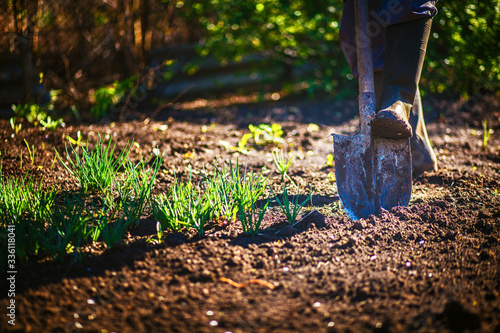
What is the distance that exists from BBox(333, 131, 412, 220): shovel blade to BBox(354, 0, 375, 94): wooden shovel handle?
0.29m

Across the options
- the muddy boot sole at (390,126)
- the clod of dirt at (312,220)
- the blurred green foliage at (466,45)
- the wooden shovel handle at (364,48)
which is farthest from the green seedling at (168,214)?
the blurred green foliage at (466,45)

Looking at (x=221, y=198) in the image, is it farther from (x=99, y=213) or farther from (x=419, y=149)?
(x=419, y=149)

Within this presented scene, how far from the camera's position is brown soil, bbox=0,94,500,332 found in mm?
1276

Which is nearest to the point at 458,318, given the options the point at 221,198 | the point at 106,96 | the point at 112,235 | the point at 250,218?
the point at 250,218

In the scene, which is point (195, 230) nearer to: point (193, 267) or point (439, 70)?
point (193, 267)

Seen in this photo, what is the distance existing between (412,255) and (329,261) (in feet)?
1.15

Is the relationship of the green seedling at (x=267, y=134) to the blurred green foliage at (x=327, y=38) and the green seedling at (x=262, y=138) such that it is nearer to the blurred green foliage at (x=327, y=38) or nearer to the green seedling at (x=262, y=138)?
the green seedling at (x=262, y=138)

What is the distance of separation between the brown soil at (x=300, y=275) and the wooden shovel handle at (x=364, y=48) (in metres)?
0.63

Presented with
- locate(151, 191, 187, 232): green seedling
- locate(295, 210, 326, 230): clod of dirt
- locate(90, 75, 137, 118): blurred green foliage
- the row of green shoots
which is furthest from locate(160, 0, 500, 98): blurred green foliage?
locate(151, 191, 187, 232): green seedling

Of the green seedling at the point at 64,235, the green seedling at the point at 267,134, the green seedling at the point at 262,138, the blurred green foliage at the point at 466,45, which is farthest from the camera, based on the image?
the blurred green foliage at the point at 466,45

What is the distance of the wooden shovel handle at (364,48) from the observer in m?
2.16

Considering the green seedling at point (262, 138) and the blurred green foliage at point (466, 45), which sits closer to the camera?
the green seedling at point (262, 138)

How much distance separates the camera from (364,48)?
2.18 m

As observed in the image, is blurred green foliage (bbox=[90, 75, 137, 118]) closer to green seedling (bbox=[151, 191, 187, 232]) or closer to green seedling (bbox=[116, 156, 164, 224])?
green seedling (bbox=[116, 156, 164, 224])
